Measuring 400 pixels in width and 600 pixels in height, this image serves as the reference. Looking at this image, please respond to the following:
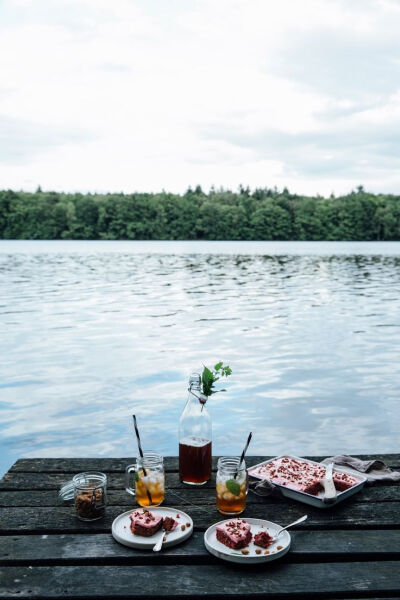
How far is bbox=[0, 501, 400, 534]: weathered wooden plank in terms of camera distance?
2361mm

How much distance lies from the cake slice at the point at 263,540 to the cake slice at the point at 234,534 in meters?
0.03

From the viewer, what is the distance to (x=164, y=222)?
105 m

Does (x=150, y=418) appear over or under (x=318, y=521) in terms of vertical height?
under

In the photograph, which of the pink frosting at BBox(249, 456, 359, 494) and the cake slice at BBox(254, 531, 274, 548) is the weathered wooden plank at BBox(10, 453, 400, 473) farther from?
the cake slice at BBox(254, 531, 274, 548)

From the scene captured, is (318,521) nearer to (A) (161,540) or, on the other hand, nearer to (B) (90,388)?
(A) (161,540)

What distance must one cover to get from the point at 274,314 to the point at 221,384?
7434 millimetres

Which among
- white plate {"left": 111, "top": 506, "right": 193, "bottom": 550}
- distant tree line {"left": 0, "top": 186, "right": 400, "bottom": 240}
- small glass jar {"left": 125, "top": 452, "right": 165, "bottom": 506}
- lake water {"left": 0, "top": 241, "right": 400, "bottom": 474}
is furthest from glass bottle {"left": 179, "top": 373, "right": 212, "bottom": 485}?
distant tree line {"left": 0, "top": 186, "right": 400, "bottom": 240}

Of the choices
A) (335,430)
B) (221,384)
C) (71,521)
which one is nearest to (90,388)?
(221,384)

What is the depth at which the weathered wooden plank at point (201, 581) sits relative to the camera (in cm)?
190

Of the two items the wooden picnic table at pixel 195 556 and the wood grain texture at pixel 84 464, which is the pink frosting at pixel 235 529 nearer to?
the wooden picnic table at pixel 195 556

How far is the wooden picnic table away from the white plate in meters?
0.03

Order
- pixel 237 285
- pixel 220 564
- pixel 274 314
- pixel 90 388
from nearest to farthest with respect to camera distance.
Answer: pixel 220 564 → pixel 90 388 → pixel 274 314 → pixel 237 285

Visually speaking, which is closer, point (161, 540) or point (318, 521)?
point (161, 540)

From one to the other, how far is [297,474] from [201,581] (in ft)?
3.01
